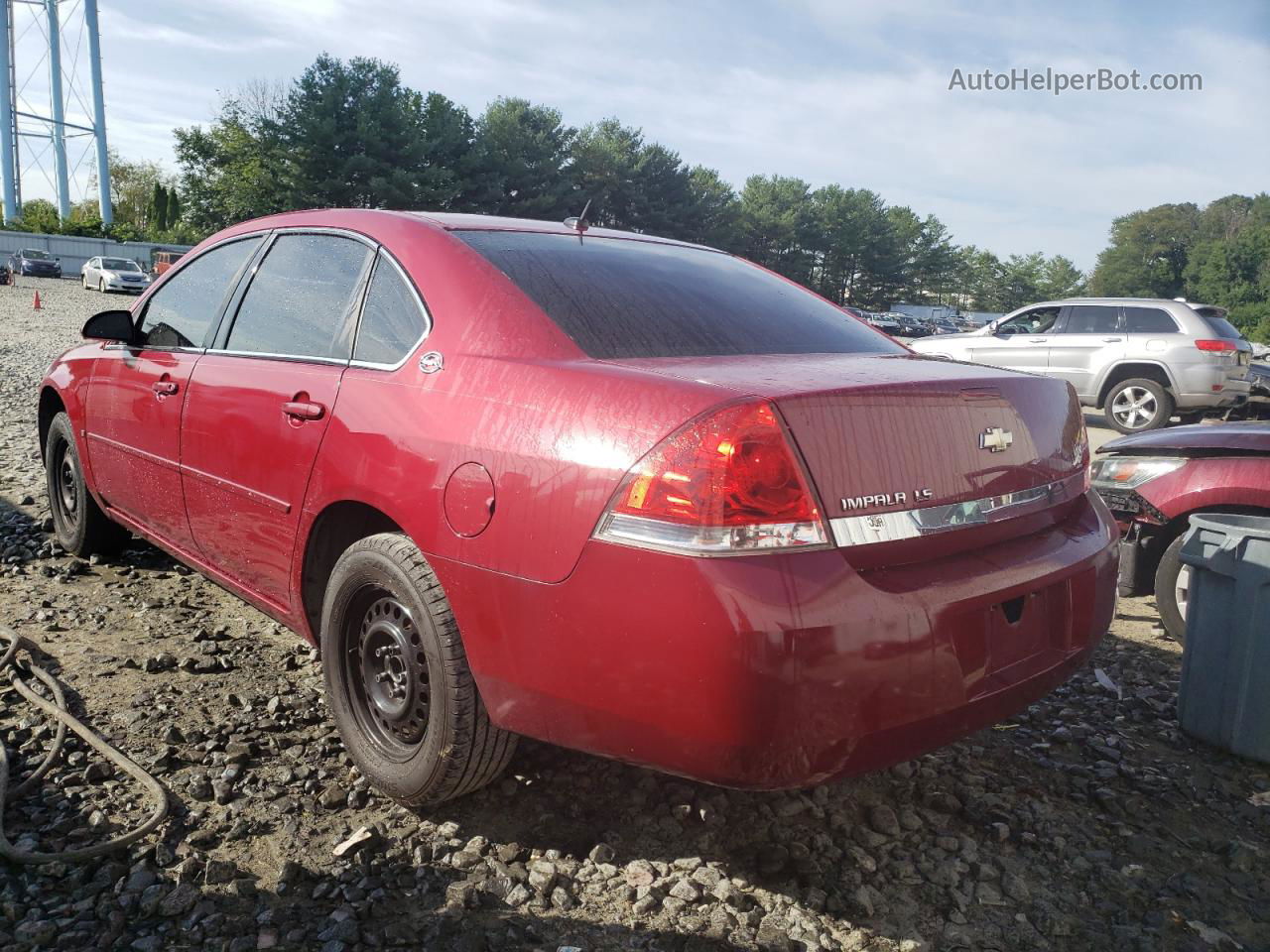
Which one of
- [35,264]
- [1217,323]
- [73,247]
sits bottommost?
[1217,323]

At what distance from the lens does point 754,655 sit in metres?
1.83

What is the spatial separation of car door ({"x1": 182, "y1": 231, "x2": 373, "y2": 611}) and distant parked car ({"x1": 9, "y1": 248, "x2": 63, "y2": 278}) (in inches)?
1927

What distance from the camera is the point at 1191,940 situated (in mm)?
2188

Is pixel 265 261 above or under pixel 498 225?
under

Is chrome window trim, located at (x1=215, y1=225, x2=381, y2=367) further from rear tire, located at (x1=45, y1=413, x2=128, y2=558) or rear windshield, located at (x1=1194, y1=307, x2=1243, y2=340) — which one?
rear windshield, located at (x1=1194, y1=307, x2=1243, y2=340)

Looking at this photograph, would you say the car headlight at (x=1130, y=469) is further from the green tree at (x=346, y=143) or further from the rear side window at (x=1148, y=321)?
the green tree at (x=346, y=143)

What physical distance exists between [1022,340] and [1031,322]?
0.36 m

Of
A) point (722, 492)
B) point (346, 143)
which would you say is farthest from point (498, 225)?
point (346, 143)

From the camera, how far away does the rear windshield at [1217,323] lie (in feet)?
41.3

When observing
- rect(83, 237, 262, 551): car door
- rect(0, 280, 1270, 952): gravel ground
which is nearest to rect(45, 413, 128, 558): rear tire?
rect(83, 237, 262, 551): car door

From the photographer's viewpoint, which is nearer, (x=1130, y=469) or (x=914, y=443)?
(x=914, y=443)

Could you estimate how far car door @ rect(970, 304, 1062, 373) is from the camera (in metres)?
13.9

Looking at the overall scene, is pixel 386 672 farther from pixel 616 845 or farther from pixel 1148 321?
pixel 1148 321

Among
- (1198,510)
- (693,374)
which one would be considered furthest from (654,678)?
(1198,510)
